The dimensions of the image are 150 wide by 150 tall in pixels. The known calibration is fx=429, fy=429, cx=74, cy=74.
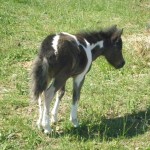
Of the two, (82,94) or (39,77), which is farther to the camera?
(82,94)

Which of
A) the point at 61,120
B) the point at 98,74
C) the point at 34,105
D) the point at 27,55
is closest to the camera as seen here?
the point at 61,120

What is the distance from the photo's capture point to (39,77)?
5.83 m

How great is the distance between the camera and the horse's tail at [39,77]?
19.1 feet

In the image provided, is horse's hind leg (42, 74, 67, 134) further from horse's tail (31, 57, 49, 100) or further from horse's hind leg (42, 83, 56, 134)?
horse's tail (31, 57, 49, 100)

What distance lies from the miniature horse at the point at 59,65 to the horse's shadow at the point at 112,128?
200 mm

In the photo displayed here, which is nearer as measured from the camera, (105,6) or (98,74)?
(98,74)

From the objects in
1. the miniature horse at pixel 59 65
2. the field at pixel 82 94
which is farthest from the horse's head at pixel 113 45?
the field at pixel 82 94

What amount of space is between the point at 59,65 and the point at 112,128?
1.34 metres

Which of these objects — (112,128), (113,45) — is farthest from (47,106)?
(113,45)

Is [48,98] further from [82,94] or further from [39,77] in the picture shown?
[82,94]

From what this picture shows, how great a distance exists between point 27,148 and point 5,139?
0.37 meters

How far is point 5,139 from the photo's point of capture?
19.3 feet

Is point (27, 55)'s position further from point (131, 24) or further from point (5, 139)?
point (131, 24)

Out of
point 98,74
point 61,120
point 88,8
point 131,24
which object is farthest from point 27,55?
point 88,8
